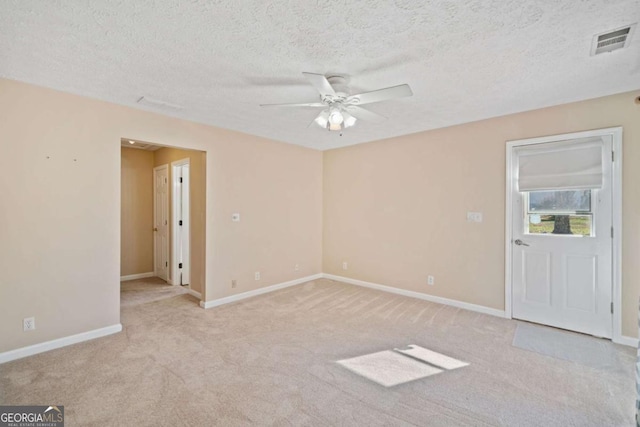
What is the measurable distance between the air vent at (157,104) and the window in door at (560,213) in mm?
4379

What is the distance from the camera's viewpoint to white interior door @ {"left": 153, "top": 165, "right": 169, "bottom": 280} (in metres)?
5.38

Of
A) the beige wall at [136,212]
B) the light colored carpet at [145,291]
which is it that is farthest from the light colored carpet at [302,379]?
the beige wall at [136,212]

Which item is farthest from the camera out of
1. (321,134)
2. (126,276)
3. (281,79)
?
(126,276)

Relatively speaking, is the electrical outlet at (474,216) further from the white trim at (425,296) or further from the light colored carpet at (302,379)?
the light colored carpet at (302,379)

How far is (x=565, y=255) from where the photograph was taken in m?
3.28

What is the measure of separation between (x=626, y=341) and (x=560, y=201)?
154 centimetres

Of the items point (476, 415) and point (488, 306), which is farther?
point (488, 306)

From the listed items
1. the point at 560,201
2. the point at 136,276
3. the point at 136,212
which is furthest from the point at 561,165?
the point at 136,276

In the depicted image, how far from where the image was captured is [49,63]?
2.33 metres

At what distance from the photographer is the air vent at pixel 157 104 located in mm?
3088

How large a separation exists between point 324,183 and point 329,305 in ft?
8.34

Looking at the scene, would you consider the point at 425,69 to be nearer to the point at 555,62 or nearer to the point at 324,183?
the point at 555,62

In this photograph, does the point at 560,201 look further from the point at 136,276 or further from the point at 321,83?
the point at 136,276

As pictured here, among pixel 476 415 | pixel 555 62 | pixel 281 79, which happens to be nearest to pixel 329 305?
pixel 476 415
